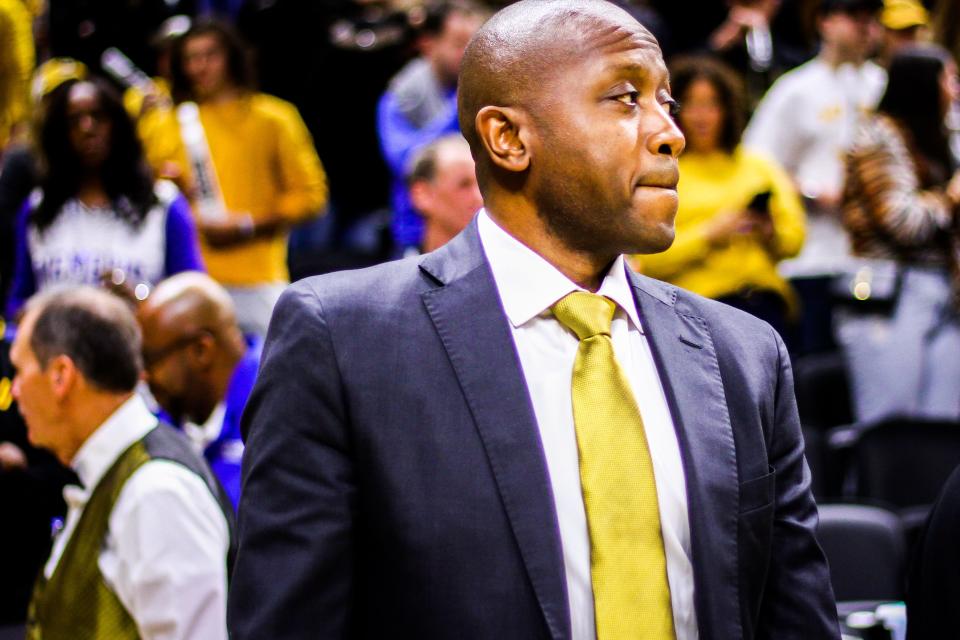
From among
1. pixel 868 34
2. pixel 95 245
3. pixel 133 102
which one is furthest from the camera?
pixel 868 34

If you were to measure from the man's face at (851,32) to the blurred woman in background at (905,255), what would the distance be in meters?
1.30

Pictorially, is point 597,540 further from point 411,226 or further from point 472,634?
point 411,226

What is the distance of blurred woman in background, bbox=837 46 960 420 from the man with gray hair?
326cm

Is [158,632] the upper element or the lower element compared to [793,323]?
upper

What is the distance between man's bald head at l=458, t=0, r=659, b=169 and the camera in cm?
197

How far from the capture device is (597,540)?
1.85 m

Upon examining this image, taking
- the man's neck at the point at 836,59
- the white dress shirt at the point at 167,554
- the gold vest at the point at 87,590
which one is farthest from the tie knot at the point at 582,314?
the man's neck at the point at 836,59

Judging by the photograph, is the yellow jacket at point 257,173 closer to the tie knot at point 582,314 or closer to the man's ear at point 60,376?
the man's ear at point 60,376

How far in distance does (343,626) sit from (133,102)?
16.8 feet

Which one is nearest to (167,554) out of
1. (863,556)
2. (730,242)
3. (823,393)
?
(863,556)

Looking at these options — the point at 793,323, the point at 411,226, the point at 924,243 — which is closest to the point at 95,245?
the point at 411,226

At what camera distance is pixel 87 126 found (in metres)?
4.95

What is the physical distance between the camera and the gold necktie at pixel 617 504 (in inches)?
72.4

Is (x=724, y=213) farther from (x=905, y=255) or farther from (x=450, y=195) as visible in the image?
(x=450, y=195)
